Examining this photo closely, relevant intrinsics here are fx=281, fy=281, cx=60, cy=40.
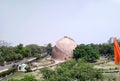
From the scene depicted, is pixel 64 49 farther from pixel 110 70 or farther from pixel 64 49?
pixel 110 70

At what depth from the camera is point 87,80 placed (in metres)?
29.5

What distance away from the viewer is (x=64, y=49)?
68.8 metres

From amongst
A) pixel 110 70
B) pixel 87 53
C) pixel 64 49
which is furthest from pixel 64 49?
pixel 110 70

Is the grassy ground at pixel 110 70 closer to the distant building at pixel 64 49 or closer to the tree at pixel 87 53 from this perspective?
the tree at pixel 87 53

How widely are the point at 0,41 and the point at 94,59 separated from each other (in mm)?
81327

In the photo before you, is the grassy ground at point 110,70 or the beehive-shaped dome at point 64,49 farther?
the beehive-shaped dome at point 64,49

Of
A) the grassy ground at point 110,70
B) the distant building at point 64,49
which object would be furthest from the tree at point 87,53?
the grassy ground at point 110,70

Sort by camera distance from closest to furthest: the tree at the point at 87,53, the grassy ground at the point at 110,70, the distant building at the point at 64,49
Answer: the grassy ground at the point at 110,70 → the tree at the point at 87,53 → the distant building at the point at 64,49

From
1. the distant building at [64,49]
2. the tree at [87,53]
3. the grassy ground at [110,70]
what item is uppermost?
the distant building at [64,49]

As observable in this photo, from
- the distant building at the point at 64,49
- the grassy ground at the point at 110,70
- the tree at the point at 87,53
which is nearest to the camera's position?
the grassy ground at the point at 110,70

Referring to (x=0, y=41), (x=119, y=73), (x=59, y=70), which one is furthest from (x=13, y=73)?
(x=0, y=41)

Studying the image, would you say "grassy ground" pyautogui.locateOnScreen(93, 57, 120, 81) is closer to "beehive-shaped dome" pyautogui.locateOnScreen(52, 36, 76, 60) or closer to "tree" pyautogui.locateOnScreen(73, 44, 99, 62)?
"tree" pyautogui.locateOnScreen(73, 44, 99, 62)

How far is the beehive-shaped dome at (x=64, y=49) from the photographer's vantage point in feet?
224

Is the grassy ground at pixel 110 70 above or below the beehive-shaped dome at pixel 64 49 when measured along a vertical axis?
below
